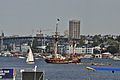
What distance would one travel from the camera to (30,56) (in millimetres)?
126062

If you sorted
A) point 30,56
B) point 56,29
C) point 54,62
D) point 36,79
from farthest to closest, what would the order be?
point 56,29, point 54,62, point 30,56, point 36,79

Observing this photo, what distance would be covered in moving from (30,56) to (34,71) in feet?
341

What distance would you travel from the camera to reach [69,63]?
151875mm

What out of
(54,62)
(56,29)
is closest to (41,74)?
(54,62)

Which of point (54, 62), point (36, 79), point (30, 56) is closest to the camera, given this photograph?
point (36, 79)

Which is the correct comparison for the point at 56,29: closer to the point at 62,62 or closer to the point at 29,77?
the point at 62,62

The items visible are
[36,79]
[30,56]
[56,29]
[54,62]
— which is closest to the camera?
[36,79]

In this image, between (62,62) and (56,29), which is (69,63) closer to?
(62,62)

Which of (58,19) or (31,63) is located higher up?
(58,19)

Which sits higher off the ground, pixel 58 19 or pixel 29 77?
pixel 58 19

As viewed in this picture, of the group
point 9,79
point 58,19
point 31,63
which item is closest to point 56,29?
point 58,19

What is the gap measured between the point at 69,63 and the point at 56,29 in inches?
795

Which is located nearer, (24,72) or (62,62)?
(24,72)

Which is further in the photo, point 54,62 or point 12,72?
point 54,62
